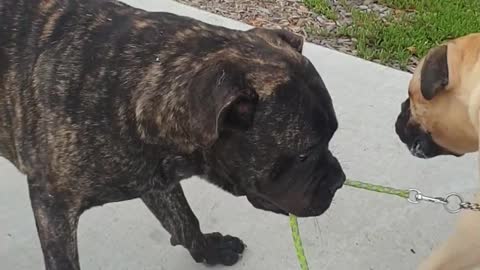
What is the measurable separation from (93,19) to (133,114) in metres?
0.44

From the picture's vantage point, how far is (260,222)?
429 centimetres

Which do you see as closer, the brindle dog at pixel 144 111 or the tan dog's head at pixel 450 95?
the brindle dog at pixel 144 111

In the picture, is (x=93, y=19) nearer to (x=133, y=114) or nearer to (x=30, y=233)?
(x=133, y=114)

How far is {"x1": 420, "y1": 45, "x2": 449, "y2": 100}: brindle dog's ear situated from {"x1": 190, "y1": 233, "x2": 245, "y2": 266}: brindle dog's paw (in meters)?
1.11

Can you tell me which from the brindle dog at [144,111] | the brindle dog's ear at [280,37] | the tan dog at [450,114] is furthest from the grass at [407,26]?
the brindle dog at [144,111]

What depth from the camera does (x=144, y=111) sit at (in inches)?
122

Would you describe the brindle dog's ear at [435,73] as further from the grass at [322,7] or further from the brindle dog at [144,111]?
the grass at [322,7]

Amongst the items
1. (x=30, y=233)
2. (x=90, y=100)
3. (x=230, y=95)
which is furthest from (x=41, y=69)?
(x=30, y=233)

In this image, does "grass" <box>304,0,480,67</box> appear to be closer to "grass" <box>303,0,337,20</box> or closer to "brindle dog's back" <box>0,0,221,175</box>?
"grass" <box>303,0,337,20</box>

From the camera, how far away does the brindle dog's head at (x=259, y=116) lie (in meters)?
2.89

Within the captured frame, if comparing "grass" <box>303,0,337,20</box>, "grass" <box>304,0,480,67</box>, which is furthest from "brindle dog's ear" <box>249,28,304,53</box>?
"grass" <box>303,0,337,20</box>

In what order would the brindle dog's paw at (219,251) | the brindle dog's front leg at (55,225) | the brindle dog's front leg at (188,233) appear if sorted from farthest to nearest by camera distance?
1. the brindle dog's paw at (219,251)
2. the brindle dog's front leg at (188,233)
3. the brindle dog's front leg at (55,225)

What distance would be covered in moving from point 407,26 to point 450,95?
2283 millimetres

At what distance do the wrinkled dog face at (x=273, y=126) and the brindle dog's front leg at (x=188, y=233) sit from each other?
2.02 feet
